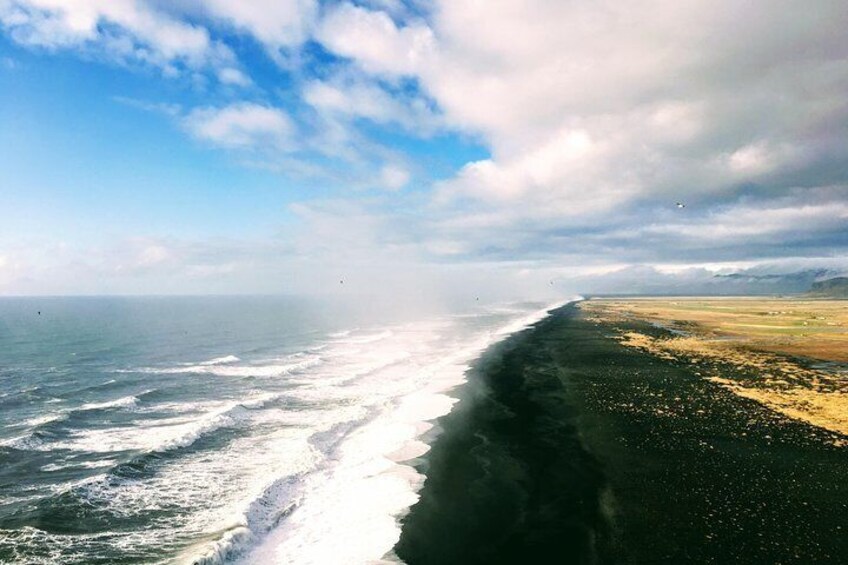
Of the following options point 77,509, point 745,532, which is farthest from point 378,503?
point 745,532

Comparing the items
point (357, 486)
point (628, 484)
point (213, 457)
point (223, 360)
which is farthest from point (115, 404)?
point (628, 484)

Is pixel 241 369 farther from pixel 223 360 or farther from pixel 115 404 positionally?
pixel 115 404

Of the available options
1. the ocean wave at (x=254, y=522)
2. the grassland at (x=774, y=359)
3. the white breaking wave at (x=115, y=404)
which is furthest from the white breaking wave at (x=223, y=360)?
the grassland at (x=774, y=359)

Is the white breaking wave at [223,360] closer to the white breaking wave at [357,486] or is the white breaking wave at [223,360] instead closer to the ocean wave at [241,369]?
the ocean wave at [241,369]

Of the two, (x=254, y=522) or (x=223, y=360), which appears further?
(x=223, y=360)

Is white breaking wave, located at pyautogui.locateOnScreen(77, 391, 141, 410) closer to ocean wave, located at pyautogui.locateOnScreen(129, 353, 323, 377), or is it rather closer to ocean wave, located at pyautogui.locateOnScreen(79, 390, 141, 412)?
ocean wave, located at pyautogui.locateOnScreen(79, 390, 141, 412)

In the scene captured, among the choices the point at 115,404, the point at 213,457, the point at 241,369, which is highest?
the point at 115,404

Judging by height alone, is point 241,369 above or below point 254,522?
above

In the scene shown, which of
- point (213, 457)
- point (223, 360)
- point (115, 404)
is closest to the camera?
point (213, 457)

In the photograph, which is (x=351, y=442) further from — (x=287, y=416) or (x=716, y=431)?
(x=716, y=431)
